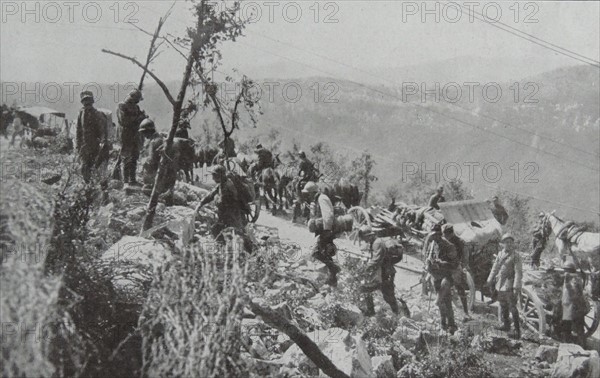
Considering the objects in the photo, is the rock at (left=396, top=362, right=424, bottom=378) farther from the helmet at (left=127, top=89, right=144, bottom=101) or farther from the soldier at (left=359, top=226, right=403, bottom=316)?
the helmet at (left=127, top=89, right=144, bottom=101)

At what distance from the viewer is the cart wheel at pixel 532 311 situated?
360 inches

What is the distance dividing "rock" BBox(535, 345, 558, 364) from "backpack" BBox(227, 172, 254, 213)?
5.13 meters

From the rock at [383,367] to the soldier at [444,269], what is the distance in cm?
201

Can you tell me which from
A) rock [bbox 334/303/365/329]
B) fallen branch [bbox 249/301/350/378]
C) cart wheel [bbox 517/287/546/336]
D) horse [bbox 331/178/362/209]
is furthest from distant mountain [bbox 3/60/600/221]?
fallen branch [bbox 249/301/350/378]

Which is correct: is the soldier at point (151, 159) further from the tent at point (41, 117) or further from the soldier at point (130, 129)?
the tent at point (41, 117)

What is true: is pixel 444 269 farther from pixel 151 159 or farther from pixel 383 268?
pixel 151 159

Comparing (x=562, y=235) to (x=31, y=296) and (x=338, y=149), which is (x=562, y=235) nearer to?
(x=31, y=296)

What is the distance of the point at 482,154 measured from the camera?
189ft

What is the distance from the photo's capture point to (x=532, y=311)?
32.3 ft

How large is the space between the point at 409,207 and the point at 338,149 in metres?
51.0

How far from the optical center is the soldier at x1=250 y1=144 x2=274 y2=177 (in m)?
16.2

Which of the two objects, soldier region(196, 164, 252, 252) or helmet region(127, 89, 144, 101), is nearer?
soldier region(196, 164, 252, 252)

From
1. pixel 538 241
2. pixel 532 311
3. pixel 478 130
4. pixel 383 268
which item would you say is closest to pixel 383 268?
pixel 383 268

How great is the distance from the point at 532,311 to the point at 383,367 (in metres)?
4.71
